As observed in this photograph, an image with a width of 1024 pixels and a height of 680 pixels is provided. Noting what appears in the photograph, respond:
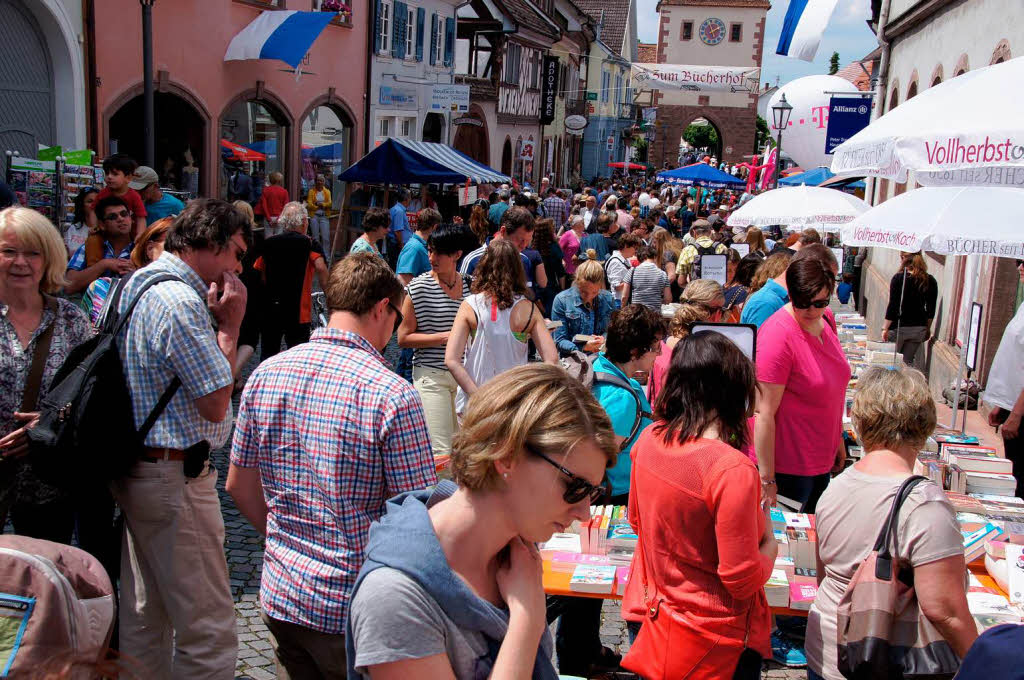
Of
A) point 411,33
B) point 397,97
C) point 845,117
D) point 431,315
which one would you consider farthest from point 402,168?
point 411,33

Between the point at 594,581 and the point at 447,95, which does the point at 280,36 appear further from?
the point at 594,581

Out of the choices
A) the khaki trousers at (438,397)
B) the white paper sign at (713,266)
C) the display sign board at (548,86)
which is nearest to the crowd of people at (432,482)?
the khaki trousers at (438,397)

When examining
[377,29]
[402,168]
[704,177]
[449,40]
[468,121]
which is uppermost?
[449,40]

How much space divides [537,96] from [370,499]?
38.7 metres

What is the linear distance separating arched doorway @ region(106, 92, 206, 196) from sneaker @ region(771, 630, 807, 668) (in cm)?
1368

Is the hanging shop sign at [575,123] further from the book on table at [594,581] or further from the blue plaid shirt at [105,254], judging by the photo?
the book on table at [594,581]

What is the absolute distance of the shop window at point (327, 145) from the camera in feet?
67.4

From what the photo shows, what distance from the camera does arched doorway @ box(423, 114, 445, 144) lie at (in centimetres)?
2770

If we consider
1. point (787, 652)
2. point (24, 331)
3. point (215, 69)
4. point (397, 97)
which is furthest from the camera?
point (397, 97)

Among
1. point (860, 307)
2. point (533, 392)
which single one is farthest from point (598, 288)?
point (860, 307)

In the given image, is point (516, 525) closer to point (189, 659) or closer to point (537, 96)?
point (189, 659)

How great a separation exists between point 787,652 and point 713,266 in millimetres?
7240

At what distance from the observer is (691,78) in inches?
1257

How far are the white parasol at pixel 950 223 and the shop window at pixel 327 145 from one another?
1563 centimetres
